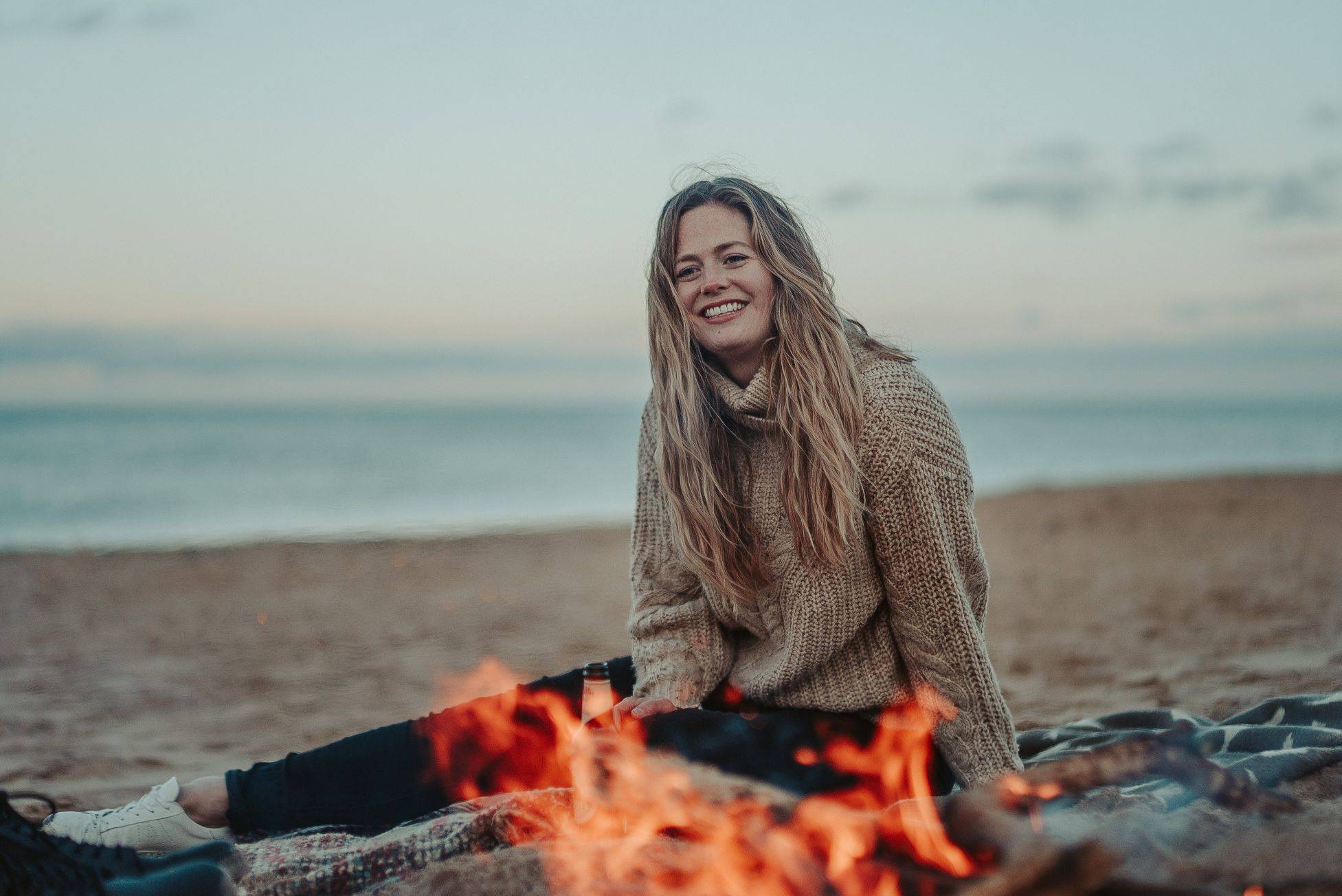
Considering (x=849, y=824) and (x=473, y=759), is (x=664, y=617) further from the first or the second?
(x=849, y=824)

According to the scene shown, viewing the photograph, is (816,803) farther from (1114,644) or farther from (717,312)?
(1114,644)

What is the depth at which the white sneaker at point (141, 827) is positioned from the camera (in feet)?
8.22

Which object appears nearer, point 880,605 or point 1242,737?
point 880,605

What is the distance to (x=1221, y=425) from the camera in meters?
49.3

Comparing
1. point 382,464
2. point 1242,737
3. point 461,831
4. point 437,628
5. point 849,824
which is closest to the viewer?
point 849,824

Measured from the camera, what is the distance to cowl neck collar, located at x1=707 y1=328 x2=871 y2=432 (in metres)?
2.72

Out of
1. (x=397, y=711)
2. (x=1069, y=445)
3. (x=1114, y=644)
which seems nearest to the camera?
(x=397, y=711)

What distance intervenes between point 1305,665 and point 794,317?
135 inches

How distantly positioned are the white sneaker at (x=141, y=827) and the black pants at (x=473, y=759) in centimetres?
12

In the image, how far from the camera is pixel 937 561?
8.25 feet

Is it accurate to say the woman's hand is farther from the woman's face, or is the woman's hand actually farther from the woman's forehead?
the woman's forehead

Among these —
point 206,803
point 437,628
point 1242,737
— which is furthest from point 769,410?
point 437,628

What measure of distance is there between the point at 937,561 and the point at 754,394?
2.22 ft

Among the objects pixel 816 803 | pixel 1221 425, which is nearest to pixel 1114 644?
pixel 816 803
